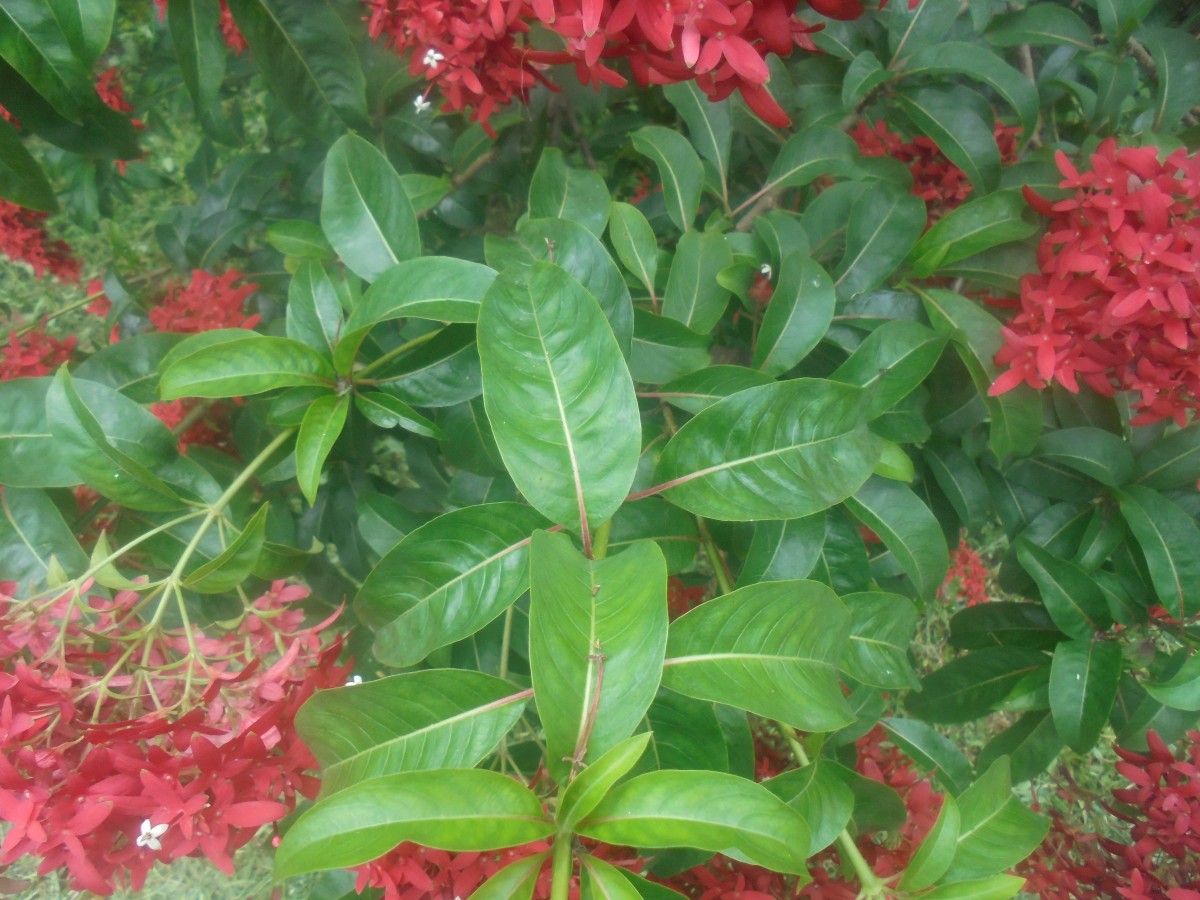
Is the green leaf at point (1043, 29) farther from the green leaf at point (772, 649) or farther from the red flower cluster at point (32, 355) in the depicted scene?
the red flower cluster at point (32, 355)

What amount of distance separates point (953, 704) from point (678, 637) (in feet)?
2.95

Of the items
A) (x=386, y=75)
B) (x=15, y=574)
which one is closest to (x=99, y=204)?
(x=386, y=75)

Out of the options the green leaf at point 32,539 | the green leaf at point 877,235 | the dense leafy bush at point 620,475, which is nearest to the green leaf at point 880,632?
the dense leafy bush at point 620,475

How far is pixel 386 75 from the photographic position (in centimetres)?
160

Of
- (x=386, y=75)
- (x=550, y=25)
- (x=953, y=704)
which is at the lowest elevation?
(x=953, y=704)

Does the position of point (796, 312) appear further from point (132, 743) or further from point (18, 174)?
point (18, 174)

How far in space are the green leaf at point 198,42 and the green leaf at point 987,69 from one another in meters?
1.12

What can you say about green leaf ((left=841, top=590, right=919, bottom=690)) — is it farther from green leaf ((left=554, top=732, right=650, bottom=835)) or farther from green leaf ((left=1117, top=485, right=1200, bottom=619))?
green leaf ((left=1117, top=485, right=1200, bottom=619))

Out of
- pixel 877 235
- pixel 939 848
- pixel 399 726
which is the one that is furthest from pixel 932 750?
pixel 399 726

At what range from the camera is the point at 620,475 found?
715mm

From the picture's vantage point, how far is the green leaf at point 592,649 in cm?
61

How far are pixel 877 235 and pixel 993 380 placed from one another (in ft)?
0.89

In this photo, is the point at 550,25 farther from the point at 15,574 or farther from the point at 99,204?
the point at 99,204

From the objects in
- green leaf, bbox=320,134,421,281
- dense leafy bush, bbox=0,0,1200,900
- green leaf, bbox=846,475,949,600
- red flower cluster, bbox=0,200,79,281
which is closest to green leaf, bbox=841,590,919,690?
dense leafy bush, bbox=0,0,1200,900
